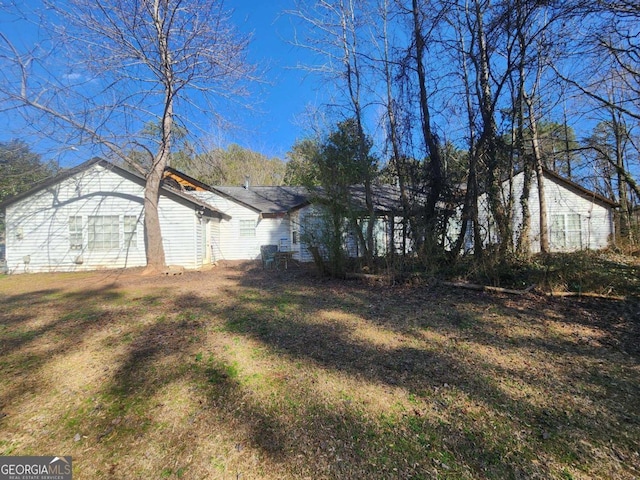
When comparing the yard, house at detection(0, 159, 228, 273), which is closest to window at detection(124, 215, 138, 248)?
house at detection(0, 159, 228, 273)

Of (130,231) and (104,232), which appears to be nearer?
(104,232)

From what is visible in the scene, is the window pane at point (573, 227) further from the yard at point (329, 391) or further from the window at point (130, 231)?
the window at point (130, 231)

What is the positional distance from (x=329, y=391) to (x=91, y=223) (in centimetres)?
1332

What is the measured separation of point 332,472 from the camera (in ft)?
6.50

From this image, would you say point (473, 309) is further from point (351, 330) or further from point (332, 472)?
point (332, 472)

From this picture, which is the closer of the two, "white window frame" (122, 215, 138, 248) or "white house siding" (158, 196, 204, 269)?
"white window frame" (122, 215, 138, 248)

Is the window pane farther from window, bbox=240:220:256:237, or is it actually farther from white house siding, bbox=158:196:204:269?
white house siding, bbox=158:196:204:269

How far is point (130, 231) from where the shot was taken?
12.3 m

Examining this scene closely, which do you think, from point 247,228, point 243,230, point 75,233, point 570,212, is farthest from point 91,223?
point 570,212

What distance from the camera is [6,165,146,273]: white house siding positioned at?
11.7m

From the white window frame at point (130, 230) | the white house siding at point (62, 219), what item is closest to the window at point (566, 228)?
the white window frame at point (130, 230)

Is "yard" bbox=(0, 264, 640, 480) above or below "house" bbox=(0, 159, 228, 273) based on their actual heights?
below

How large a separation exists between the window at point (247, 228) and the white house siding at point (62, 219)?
590 centimetres

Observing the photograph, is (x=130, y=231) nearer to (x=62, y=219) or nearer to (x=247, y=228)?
(x=62, y=219)
